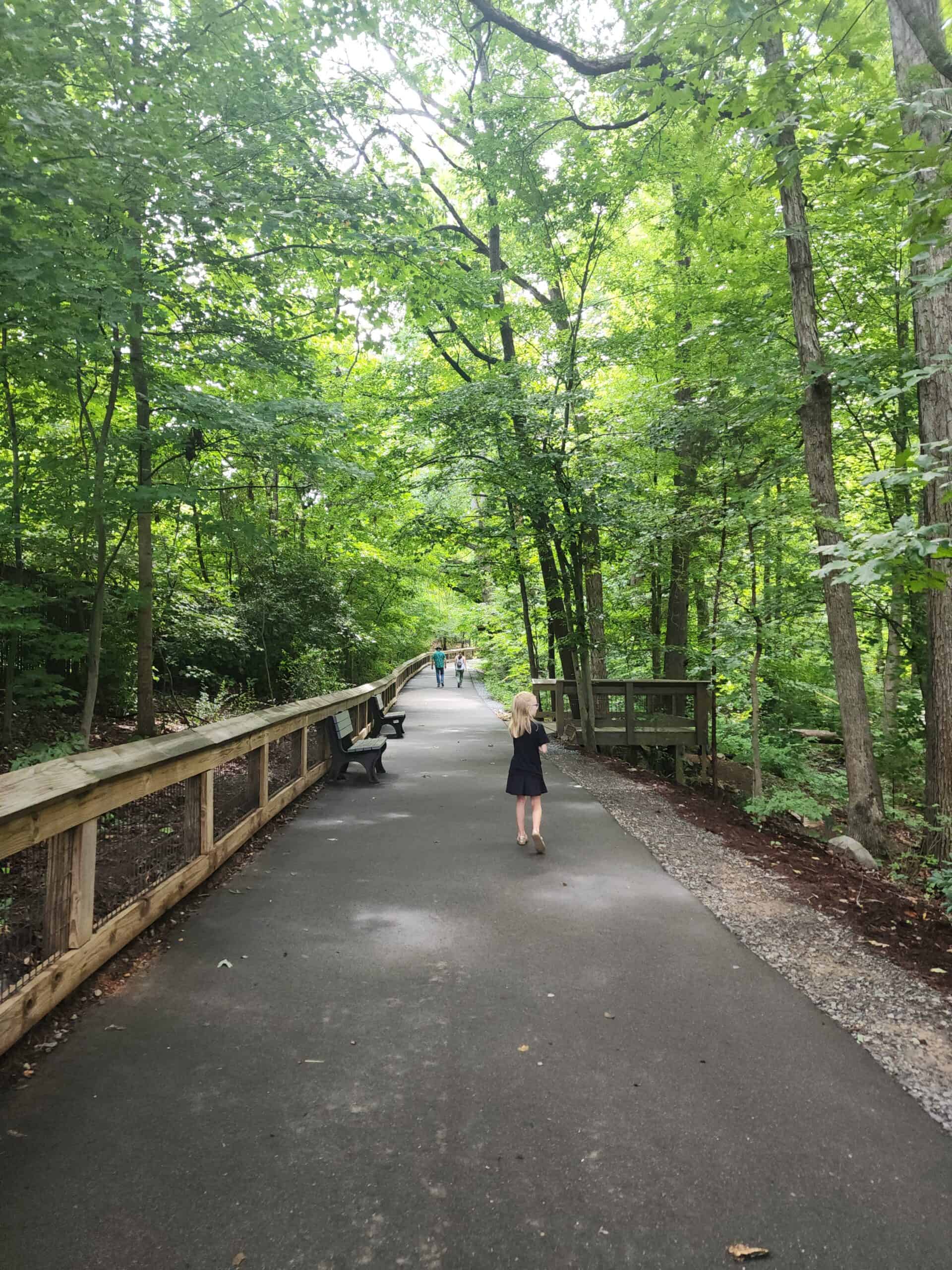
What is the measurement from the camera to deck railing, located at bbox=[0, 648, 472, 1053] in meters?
3.06

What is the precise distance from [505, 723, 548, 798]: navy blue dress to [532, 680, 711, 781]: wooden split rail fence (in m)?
6.25

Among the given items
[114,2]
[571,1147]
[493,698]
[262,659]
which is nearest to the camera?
[571,1147]

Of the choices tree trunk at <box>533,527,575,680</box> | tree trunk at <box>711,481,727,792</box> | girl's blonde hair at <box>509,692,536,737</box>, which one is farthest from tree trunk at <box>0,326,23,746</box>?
tree trunk at <box>711,481,727,792</box>

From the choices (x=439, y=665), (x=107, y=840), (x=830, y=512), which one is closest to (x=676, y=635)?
(x=830, y=512)

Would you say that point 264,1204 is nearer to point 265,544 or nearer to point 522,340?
point 265,544

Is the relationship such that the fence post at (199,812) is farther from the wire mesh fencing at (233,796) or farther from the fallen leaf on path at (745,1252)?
the fallen leaf on path at (745,1252)

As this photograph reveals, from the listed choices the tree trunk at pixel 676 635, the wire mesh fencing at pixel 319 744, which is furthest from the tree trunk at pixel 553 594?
the wire mesh fencing at pixel 319 744

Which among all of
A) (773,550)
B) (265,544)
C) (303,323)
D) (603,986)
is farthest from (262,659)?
(603,986)

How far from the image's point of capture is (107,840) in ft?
16.6

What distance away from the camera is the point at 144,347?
7.84 m

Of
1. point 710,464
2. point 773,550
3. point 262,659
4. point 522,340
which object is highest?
point 522,340

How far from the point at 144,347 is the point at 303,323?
2972 millimetres

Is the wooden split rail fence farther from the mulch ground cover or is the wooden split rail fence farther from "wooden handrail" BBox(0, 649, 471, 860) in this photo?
"wooden handrail" BBox(0, 649, 471, 860)

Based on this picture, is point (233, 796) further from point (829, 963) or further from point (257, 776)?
point (829, 963)
